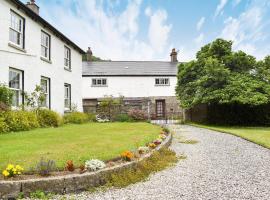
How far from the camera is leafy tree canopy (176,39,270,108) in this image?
1914cm

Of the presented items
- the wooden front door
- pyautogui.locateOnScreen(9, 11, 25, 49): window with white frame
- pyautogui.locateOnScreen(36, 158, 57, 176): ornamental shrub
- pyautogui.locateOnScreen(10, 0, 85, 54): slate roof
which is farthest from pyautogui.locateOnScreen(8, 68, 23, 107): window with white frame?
the wooden front door

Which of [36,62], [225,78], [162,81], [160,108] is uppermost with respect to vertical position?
[162,81]

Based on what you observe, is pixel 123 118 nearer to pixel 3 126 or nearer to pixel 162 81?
pixel 3 126

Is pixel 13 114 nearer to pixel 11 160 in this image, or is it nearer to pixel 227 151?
pixel 11 160

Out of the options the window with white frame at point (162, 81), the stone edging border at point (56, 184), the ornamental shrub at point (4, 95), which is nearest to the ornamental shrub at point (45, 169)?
the stone edging border at point (56, 184)

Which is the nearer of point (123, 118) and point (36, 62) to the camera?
point (36, 62)

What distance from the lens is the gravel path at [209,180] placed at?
5.14 m

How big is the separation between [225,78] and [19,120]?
14215 millimetres

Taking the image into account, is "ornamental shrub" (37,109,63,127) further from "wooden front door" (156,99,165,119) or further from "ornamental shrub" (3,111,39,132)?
"wooden front door" (156,99,165,119)

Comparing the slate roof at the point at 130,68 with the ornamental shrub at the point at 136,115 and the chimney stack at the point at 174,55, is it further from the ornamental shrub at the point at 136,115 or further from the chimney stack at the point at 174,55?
the ornamental shrub at the point at 136,115

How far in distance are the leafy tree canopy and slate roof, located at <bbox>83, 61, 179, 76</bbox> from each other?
10851mm

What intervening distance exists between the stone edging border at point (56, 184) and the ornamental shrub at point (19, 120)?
7.63m

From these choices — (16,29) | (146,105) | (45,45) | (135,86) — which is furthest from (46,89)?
(135,86)

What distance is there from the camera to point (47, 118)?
15.2 metres
